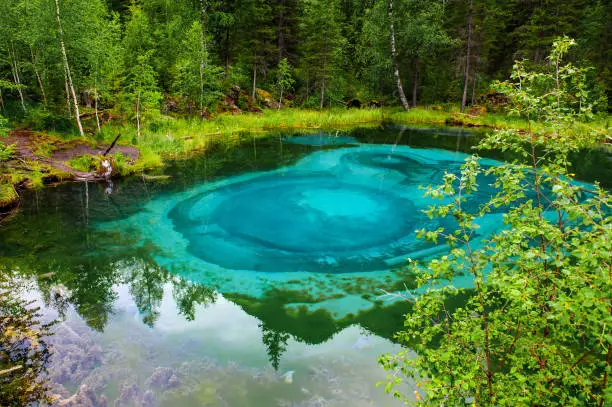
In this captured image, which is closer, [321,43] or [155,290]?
[155,290]

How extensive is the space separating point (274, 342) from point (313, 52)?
107 ft

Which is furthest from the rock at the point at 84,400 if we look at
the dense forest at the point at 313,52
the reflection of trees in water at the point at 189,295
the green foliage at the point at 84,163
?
the dense forest at the point at 313,52

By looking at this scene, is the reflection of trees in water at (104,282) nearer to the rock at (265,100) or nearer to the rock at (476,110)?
the rock at (265,100)

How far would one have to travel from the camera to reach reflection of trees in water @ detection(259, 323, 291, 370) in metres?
6.05

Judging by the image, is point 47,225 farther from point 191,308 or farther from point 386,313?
point 386,313

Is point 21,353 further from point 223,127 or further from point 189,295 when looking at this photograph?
point 223,127

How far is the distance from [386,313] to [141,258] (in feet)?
19.2

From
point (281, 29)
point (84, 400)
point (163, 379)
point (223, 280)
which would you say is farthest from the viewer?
point (281, 29)

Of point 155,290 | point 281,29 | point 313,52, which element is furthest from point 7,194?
point 281,29

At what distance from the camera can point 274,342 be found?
646 cm

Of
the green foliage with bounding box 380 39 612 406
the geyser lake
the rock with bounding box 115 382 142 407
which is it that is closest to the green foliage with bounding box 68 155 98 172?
the geyser lake

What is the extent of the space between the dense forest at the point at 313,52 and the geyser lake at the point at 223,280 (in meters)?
10.7

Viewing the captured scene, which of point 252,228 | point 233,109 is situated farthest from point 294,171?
point 233,109

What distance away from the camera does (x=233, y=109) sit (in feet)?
101
